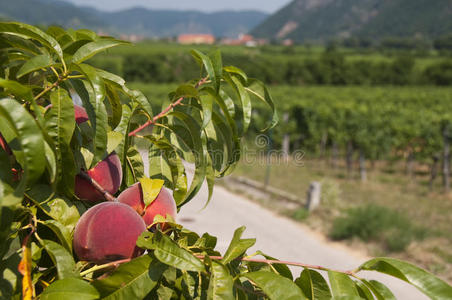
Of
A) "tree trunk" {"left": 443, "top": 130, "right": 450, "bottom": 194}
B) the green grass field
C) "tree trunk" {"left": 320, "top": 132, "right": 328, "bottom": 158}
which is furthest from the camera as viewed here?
"tree trunk" {"left": 320, "top": 132, "right": 328, "bottom": 158}

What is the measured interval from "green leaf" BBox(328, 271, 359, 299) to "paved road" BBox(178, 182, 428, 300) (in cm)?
413

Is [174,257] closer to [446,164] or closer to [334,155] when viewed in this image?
[446,164]

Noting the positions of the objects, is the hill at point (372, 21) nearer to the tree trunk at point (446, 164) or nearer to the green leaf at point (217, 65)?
the tree trunk at point (446, 164)

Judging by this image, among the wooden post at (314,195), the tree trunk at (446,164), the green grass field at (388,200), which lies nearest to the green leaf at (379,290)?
the green grass field at (388,200)

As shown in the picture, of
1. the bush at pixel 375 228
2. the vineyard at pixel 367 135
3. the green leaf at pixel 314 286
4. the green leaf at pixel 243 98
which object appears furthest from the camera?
the vineyard at pixel 367 135

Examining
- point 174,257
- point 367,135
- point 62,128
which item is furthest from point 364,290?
point 367,135

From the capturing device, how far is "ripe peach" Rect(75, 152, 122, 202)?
0.75 m

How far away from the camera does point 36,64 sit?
629mm

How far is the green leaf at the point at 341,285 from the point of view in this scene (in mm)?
653

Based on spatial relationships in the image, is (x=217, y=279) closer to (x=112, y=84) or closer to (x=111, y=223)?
(x=111, y=223)


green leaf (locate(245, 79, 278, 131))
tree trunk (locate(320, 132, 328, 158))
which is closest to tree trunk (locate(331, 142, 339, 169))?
tree trunk (locate(320, 132, 328, 158))

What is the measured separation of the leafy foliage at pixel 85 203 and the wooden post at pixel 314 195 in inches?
268

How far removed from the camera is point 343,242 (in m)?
6.29

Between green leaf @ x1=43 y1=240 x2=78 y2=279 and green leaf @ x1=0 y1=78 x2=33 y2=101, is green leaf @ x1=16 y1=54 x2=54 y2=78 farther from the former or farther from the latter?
green leaf @ x1=43 y1=240 x2=78 y2=279
